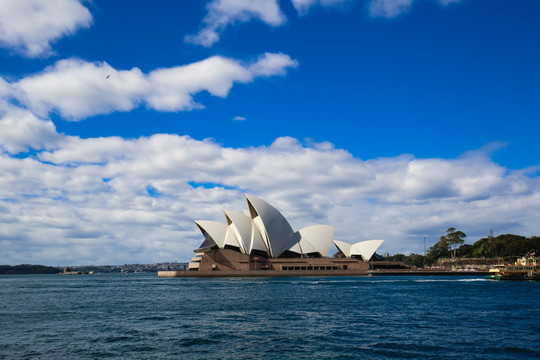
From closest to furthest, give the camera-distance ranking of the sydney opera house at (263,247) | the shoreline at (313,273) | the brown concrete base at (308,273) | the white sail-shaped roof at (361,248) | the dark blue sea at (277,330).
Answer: the dark blue sea at (277,330) < the brown concrete base at (308,273) < the shoreline at (313,273) < the sydney opera house at (263,247) < the white sail-shaped roof at (361,248)

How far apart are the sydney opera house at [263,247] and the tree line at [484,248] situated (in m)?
36.2

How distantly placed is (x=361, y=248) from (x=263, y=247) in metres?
26.9

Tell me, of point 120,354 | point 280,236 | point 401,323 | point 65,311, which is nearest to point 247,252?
point 280,236

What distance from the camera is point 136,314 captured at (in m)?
29.5

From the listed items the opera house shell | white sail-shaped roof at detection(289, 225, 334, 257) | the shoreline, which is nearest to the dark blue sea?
the shoreline

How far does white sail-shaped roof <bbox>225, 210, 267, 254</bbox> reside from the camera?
295 feet

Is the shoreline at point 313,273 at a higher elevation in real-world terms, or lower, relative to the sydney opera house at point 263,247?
lower

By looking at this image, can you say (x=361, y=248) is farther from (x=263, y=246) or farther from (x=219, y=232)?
(x=219, y=232)

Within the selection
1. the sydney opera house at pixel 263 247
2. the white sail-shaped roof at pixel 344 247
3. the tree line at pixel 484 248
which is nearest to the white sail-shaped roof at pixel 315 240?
the sydney opera house at pixel 263 247

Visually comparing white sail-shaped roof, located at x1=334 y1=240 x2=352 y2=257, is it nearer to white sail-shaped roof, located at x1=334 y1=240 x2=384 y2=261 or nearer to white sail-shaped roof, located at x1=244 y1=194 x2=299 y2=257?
white sail-shaped roof, located at x1=334 y1=240 x2=384 y2=261

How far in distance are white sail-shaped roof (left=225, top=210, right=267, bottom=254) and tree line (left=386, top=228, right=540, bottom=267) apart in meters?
60.6

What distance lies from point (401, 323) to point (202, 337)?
1138 centimetres

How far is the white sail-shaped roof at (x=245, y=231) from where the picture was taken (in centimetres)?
8978

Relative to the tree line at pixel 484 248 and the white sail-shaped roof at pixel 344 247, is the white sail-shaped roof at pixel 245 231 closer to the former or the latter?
the white sail-shaped roof at pixel 344 247
